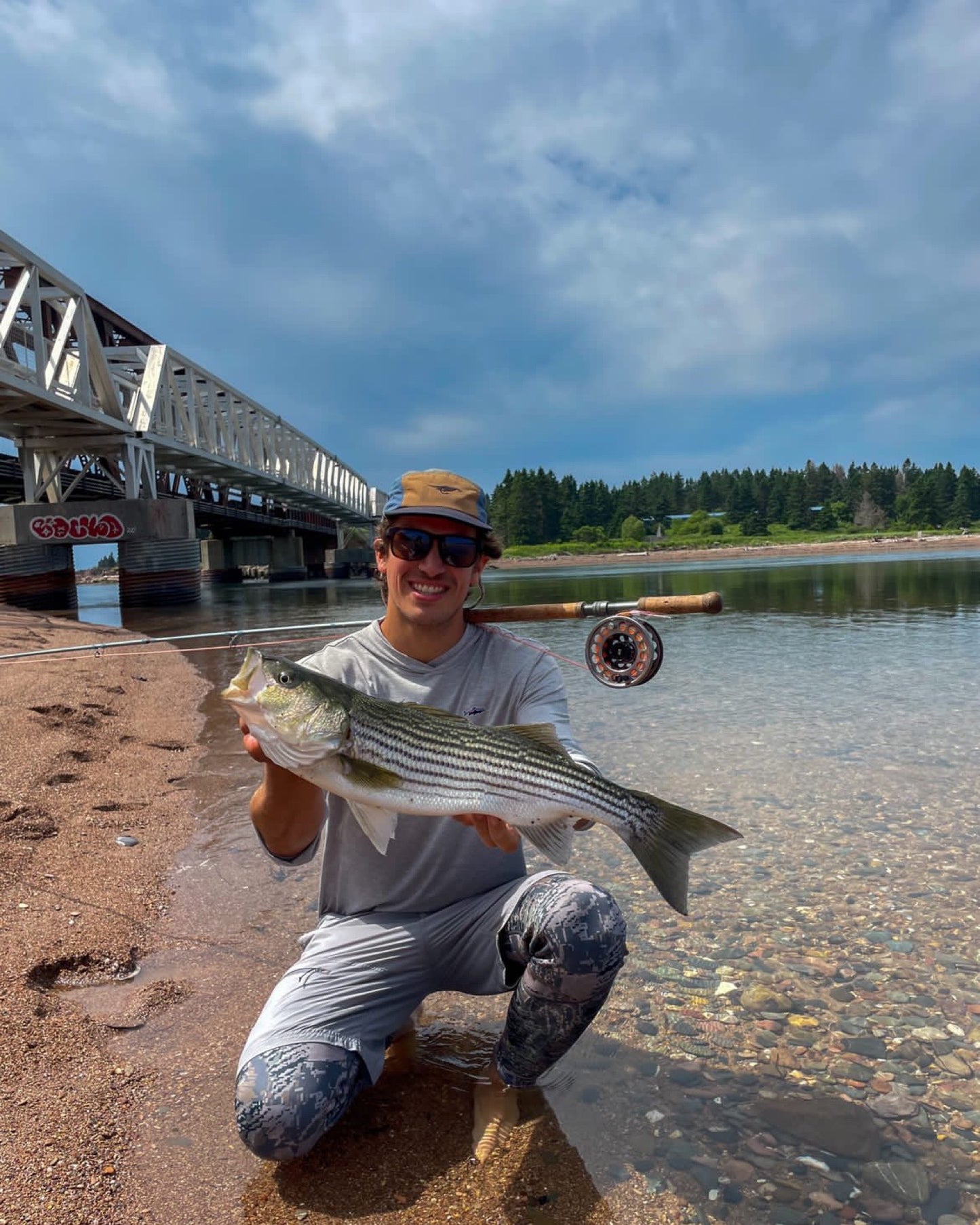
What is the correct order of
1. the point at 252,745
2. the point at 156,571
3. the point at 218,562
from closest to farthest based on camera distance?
the point at 252,745, the point at 156,571, the point at 218,562

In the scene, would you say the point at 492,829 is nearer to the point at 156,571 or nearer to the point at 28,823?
the point at 28,823

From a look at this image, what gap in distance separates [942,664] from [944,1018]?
12.4 m

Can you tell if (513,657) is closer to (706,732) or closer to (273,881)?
(273,881)

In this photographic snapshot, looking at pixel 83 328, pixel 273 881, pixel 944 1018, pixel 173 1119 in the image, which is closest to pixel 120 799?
pixel 273 881

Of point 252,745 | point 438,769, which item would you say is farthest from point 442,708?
point 252,745

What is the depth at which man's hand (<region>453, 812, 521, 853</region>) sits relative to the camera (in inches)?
126

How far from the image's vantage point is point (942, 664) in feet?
48.1

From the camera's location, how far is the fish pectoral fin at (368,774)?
118 inches

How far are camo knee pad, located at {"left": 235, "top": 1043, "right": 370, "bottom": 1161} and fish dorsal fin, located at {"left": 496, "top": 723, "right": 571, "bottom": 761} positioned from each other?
1.44 meters

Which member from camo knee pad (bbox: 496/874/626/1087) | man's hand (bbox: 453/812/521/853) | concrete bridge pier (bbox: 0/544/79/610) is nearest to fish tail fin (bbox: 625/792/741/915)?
camo knee pad (bbox: 496/874/626/1087)

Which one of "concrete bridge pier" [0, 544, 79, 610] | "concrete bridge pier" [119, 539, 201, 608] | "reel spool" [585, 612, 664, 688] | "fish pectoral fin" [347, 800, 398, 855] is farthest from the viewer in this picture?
"concrete bridge pier" [119, 539, 201, 608]

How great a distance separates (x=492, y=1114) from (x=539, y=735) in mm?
1556

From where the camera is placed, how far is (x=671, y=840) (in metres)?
3.24

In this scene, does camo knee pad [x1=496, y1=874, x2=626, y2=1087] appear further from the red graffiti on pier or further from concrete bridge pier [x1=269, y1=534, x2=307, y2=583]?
concrete bridge pier [x1=269, y1=534, x2=307, y2=583]
